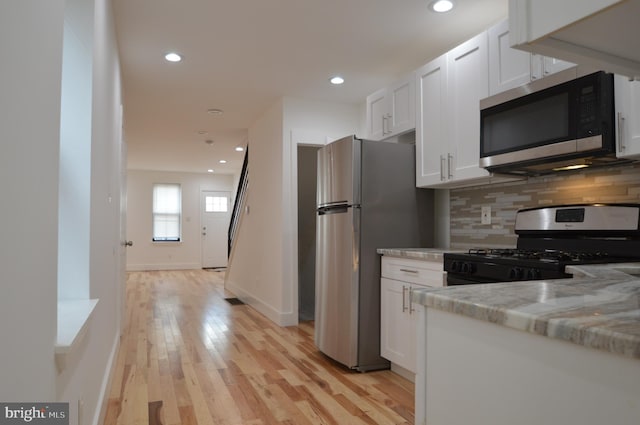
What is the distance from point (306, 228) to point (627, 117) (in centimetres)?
430

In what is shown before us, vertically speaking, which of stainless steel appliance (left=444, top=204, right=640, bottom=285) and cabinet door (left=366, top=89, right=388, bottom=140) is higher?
cabinet door (left=366, top=89, right=388, bottom=140)

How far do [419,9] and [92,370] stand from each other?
286 centimetres

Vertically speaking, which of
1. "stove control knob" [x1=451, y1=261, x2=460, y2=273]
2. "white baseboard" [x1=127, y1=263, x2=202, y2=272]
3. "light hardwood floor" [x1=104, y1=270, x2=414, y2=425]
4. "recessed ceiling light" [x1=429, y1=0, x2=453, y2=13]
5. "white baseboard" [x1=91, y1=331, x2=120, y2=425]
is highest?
"recessed ceiling light" [x1=429, y1=0, x2=453, y2=13]

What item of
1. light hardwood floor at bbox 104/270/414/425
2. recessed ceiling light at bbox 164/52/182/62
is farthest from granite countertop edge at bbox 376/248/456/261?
recessed ceiling light at bbox 164/52/182/62

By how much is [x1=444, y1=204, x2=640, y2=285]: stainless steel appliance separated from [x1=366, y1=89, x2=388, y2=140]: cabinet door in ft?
5.20

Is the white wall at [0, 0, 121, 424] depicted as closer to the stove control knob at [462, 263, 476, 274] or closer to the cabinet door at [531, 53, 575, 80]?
the stove control knob at [462, 263, 476, 274]

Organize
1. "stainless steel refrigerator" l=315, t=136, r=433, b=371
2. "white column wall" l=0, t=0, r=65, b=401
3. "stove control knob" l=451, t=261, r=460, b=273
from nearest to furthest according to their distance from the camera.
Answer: "white column wall" l=0, t=0, r=65, b=401 → "stove control knob" l=451, t=261, r=460, b=273 → "stainless steel refrigerator" l=315, t=136, r=433, b=371

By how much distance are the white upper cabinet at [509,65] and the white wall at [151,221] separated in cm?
970

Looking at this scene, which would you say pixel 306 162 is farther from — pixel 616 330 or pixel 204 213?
pixel 204 213

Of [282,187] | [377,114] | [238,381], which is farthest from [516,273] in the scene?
[282,187]

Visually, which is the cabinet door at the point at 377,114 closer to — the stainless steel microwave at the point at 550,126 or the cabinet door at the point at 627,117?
the stainless steel microwave at the point at 550,126

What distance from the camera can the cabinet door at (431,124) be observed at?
9.92ft

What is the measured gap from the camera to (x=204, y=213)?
1139cm

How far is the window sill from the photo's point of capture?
1162 mm
